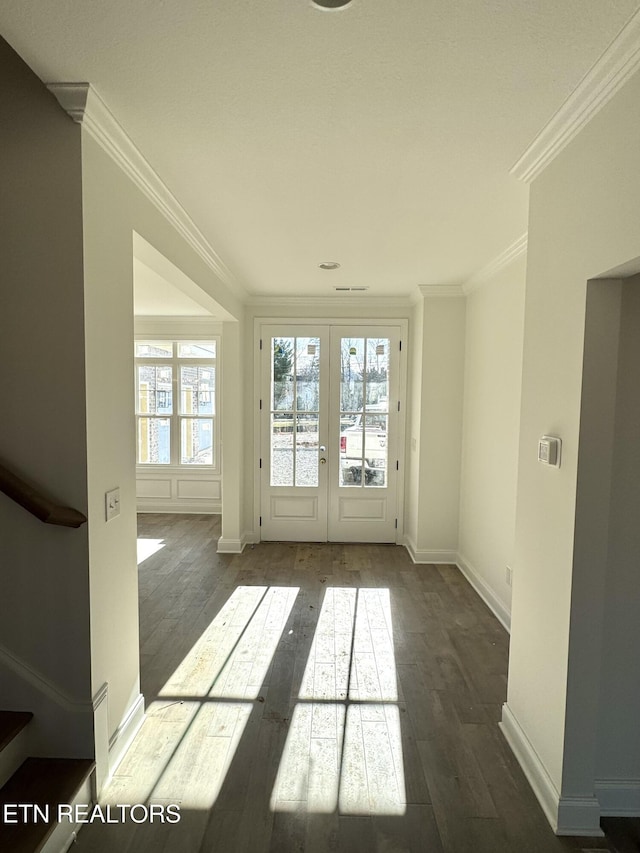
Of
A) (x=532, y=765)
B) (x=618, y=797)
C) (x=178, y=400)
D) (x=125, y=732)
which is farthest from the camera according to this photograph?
(x=178, y=400)

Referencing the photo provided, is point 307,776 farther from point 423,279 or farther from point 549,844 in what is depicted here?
point 423,279

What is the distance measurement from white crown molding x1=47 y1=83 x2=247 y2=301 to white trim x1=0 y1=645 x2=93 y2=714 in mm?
1961

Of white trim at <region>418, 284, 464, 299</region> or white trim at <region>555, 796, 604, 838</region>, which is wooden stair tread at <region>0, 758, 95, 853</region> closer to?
white trim at <region>555, 796, 604, 838</region>

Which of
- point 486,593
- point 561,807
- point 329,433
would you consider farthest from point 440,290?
point 561,807

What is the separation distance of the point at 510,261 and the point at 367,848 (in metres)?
3.22

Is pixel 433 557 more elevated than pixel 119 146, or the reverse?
pixel 119 146

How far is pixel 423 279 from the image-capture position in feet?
12.4

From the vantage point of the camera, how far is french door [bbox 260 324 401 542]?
4.54m

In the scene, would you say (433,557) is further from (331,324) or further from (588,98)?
(588,98)

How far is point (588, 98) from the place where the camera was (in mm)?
1406

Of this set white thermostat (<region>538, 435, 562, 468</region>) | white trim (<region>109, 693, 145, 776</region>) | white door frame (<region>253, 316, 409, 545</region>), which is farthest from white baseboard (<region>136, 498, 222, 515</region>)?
white thermostat (<region>538, 435, 562, 468</region>)

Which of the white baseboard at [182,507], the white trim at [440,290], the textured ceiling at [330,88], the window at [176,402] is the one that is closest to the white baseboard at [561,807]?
the textured ceiling at [330,88]

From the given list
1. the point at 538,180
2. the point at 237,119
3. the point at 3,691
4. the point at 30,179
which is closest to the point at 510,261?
the point at 538,180

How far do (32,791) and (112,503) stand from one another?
3.31 feet
